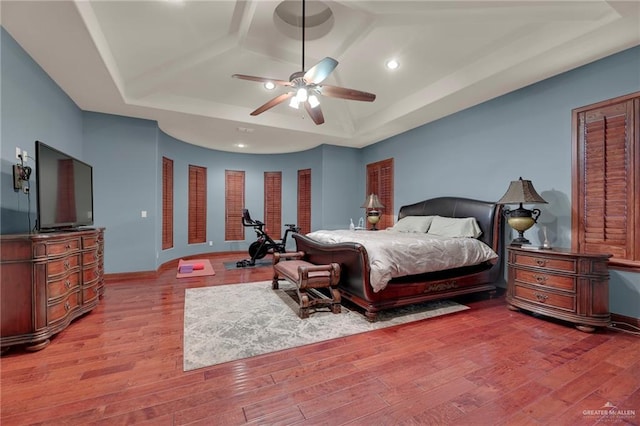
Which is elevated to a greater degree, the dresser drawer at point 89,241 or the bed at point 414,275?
the dresser drawer at point 89,241

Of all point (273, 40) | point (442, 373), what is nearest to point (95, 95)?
point (273, 40)

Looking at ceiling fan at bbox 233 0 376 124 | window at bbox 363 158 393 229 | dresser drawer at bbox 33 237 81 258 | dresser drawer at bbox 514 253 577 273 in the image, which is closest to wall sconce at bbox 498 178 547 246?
dresser drawer at bbox 514 253 577 273

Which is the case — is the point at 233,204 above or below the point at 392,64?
below

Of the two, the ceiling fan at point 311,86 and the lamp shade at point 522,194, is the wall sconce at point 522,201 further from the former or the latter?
the ceiling fan at point 311,86

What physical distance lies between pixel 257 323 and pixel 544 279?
3067 mm

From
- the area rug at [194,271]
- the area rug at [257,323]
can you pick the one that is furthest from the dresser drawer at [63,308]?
the area rug at [194,271]

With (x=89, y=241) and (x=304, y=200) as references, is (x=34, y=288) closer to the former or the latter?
(x=89, y=241)

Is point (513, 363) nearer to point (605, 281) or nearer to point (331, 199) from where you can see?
point (605, 281)

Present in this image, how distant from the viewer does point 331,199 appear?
6770 millimetres

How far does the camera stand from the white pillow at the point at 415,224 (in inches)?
175

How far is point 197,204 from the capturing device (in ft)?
23.0

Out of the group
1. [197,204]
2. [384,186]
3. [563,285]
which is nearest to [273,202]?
[197,204]

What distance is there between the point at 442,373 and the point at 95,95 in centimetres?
527

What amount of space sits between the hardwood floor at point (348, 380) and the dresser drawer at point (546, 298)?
22cm
